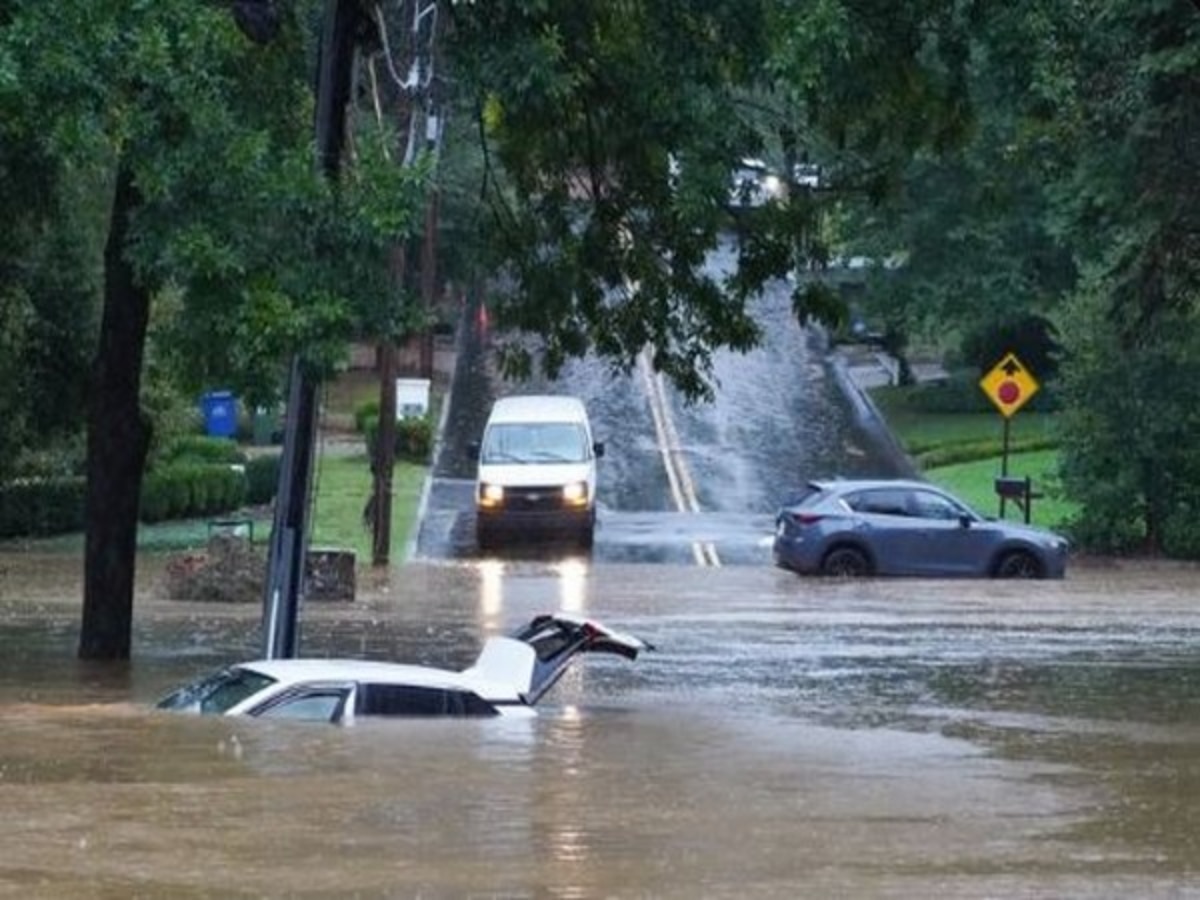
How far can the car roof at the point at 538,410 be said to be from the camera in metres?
43.9

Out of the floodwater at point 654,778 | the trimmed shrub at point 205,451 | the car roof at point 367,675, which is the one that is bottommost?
the floodwater at point 654,778

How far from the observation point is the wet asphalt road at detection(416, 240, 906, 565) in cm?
4278

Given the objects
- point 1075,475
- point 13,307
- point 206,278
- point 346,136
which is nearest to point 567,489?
point 1075,475

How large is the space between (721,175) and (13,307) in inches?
573

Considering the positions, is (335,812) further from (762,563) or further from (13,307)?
(762,563)

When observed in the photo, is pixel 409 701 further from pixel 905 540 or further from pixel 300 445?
pixel 905 540

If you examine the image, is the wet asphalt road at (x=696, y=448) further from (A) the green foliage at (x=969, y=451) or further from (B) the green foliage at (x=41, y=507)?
(B) the green foliage at (x=41, y=507)

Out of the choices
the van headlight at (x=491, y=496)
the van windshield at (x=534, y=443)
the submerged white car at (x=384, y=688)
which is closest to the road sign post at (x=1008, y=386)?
the van windshield at (x=534, y=443)

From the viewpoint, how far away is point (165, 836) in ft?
41.4

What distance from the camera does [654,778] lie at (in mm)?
15312

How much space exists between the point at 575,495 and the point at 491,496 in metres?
1.30

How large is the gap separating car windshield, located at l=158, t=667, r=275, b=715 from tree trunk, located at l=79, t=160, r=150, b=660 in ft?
20.5

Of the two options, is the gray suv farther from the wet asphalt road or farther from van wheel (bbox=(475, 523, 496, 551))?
van wheel (bbox=(475, 523, 496, 551))

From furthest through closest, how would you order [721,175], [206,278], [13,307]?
[13,307]
[721,175]
[206,278]
